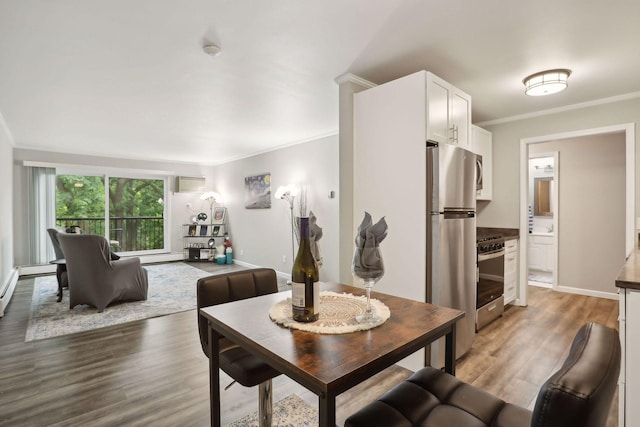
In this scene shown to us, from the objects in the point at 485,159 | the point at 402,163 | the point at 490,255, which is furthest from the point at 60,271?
the point at 485,159

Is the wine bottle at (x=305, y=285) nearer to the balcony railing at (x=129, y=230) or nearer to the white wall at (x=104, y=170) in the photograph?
the white wall at (x=104, y=170)

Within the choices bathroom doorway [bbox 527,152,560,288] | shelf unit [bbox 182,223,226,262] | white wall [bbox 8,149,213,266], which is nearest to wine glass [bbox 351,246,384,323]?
bathroom doorway [bbox 527,152,560,288]

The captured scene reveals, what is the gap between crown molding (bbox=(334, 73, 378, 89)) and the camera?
2.75 meters

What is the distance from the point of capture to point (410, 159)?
7.85 ft

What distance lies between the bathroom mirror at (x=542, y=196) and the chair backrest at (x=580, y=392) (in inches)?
255

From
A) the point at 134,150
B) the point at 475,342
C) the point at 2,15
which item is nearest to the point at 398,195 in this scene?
the point at 475,342

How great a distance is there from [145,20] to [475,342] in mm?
3555

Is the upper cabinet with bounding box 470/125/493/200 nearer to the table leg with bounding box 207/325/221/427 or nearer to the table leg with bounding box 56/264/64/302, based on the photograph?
the table leg with bounding box 207/325/221/427

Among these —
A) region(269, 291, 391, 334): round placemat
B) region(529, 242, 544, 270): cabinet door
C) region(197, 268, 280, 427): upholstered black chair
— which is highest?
region(269, 291, 391, 334): round placemat

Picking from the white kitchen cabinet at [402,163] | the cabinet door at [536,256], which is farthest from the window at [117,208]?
the cabinet door at [536,256]

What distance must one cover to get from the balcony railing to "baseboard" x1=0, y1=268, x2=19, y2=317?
154 centimetres

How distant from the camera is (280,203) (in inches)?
228

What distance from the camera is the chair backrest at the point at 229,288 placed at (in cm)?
165

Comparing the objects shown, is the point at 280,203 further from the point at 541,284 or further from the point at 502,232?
the point at 541,284
